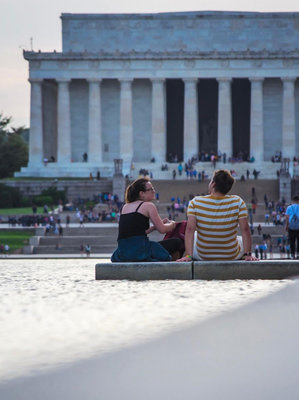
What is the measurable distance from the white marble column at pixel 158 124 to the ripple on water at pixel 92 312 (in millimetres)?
90068

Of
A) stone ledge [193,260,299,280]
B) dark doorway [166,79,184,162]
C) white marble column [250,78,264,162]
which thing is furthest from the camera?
dark doorway [166,79,184,162]

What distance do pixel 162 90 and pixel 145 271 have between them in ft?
299

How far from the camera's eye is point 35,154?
350ft

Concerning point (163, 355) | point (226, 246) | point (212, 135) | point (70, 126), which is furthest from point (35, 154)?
point (163, 355)

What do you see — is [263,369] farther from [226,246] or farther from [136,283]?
[226,246]

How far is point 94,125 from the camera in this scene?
4240 inches

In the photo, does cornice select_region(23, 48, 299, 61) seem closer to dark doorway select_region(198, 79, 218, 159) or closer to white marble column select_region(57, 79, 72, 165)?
white marble column select_region(57, 79, 72, 165)

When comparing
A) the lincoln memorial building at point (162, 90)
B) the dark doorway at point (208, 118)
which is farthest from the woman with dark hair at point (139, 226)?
the dark doorway at point (208, 118)

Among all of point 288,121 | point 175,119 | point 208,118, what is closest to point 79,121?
point 175,119

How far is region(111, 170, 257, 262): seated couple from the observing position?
16.4 metres

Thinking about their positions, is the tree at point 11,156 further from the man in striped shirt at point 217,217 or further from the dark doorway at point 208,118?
the man in striped shirt at point 217,217

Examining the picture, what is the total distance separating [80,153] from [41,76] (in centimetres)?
969

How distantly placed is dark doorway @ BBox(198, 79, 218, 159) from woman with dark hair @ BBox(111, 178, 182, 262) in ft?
315

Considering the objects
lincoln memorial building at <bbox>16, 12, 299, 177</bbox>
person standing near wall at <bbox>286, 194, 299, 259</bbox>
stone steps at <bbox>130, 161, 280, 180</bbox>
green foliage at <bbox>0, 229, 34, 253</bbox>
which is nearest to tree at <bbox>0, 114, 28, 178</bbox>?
lincoln memorial building at <bbox>16, 12, 299, 177</bbox>
